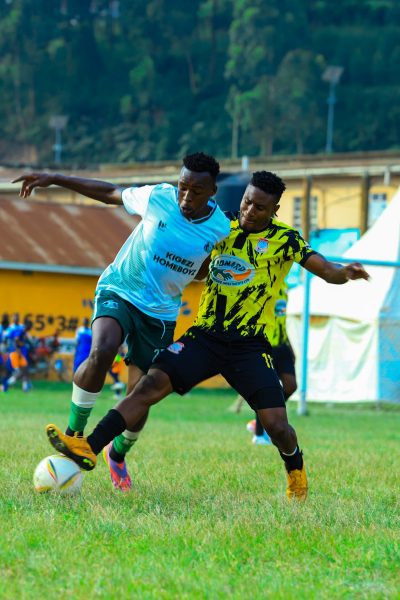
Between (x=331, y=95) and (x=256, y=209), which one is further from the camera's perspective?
(x=331, y=95)

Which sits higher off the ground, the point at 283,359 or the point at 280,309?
the point at 280,309

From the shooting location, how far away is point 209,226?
7.97m

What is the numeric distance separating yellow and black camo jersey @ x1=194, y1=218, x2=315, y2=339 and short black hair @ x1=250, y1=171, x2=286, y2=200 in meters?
0.25

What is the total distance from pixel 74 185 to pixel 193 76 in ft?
382

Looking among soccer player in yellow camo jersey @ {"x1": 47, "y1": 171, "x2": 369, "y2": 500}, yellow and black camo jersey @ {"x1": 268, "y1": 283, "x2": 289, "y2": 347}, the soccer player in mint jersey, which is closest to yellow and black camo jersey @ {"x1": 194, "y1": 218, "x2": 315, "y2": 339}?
soccer player in yellow camo jersey @ {"x1": 47, "y1": 171, "x2": 369, "y2": 500}

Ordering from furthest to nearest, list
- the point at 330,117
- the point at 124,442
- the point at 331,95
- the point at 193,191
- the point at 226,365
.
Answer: the point at 331,95 < the point at 330,117 < the point at 124,442 < the point at 226,365 < the point at 193,191

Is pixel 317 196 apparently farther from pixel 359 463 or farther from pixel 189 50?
pixel 189 50

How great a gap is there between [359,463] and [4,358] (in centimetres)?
2179

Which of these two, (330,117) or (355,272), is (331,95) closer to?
(330,117)

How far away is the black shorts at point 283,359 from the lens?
1372 centimetres

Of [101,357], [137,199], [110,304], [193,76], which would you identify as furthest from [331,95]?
[101,357]

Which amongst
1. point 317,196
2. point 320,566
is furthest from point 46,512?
point 317,196

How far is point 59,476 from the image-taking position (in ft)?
24.8

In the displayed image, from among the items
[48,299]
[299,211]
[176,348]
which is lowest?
[299,211]
